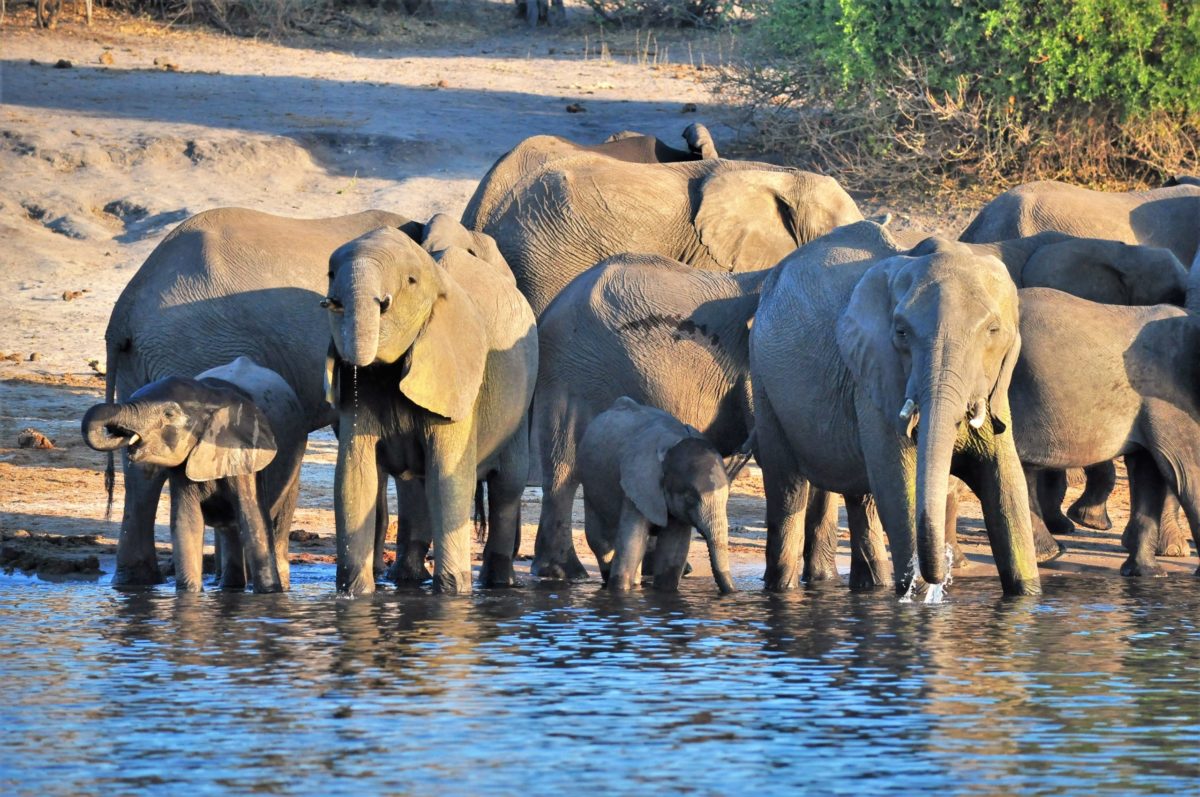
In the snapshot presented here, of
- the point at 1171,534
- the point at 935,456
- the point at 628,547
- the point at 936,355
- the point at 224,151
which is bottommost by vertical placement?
the point at 1171,534

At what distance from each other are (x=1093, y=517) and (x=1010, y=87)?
26.0ft

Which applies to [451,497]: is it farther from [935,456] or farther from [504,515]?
[935,456]

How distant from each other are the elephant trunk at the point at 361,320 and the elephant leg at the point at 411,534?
5.67 ft

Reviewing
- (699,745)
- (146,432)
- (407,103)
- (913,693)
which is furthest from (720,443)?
(407,103)

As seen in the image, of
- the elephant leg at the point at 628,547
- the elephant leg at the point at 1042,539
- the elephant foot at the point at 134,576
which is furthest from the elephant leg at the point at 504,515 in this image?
the elephant leg at the point at 1042,539

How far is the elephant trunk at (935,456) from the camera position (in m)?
8.90

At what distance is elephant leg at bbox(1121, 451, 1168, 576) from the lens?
1128 cm

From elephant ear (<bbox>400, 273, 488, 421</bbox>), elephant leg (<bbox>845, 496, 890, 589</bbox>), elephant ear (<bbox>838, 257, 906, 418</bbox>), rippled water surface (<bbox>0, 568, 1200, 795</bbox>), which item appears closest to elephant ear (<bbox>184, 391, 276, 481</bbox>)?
rippled water surface (<bbox>0, 568, 1200, 795</bbox>)

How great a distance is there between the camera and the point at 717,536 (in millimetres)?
10180

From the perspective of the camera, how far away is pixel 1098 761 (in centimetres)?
654

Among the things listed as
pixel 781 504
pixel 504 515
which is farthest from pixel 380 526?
pixel 781 504

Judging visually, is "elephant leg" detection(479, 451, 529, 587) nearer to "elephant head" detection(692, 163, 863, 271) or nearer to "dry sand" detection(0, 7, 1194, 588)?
"dry sand" detection(0, 7, 1194, 588)

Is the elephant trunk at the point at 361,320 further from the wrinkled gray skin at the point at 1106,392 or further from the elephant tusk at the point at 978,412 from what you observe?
the wrinkled gray skin at the point at 1106,392

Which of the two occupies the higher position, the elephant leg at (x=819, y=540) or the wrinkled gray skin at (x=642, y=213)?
the wrinkled gray skin at (x=642, y=213)
